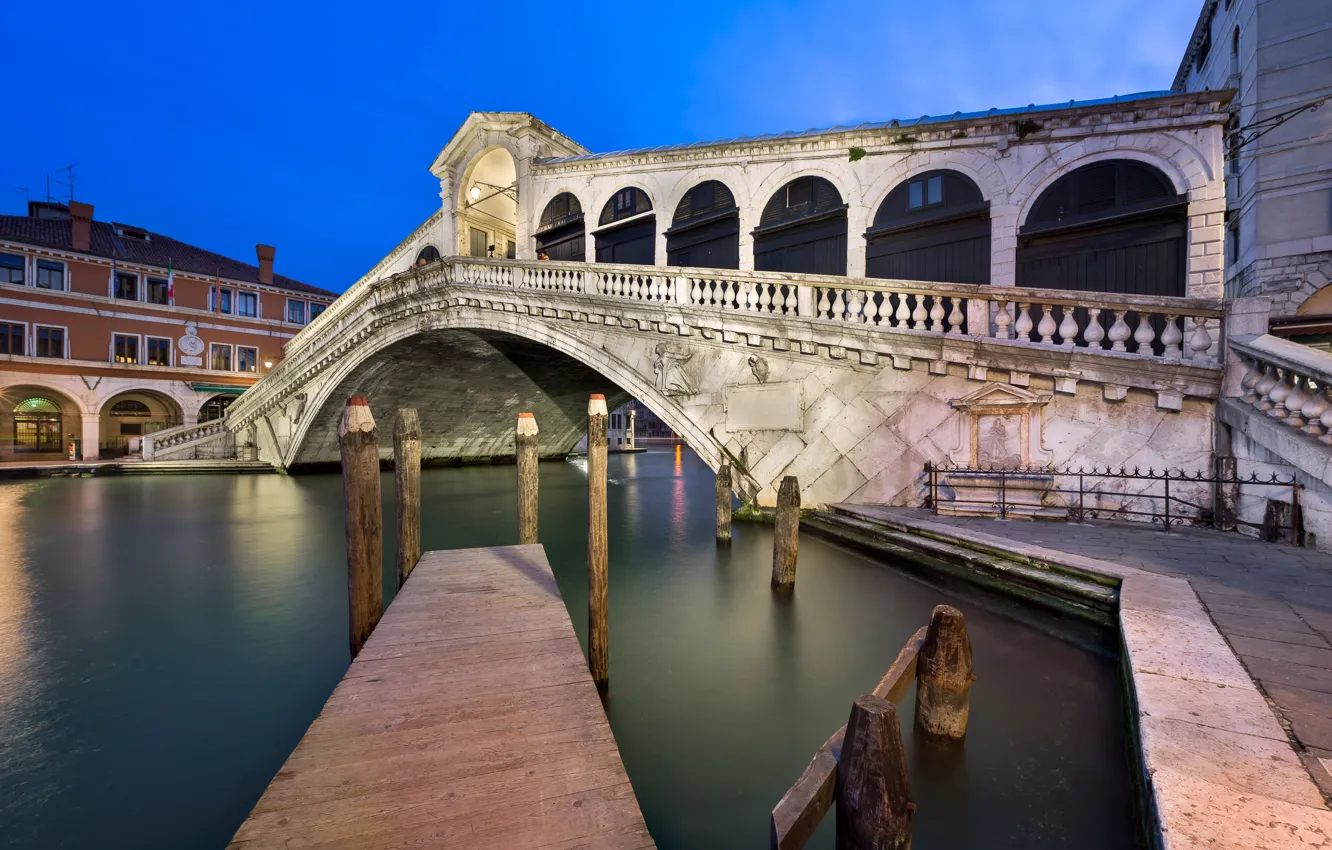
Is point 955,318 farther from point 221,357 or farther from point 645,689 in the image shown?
point 221,357

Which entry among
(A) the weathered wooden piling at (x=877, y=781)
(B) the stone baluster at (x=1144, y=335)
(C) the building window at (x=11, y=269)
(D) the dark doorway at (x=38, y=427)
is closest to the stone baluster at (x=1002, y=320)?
(B) the stone baluster at (x=1144, y=335)

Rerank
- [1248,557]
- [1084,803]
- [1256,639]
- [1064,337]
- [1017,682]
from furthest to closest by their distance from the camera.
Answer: [1064,337], [1248,557], [1017,682], [1256,639], [1084,803]

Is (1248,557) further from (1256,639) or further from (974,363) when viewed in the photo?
(974,363)

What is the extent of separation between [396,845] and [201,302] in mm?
29495

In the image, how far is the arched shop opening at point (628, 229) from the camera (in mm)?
12828

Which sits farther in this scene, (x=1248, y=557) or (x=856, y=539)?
(x=856, y=539)

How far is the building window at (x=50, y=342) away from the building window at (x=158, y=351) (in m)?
2.29

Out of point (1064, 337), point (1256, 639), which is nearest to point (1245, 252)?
point (1064, 337)

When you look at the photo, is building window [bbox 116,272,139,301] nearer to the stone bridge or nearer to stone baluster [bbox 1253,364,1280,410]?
the stone bridge

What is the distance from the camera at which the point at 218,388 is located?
23469 millimetres

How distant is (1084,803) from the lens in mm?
2668

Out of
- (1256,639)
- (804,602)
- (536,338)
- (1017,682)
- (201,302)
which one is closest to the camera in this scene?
(1256,639)

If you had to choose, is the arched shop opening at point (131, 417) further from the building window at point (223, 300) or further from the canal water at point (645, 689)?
the canal water at point (645, 689)

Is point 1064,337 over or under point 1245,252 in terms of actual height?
under
